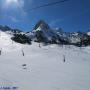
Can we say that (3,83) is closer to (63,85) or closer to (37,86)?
(37,86)

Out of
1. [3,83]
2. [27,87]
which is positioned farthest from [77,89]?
[3,83]

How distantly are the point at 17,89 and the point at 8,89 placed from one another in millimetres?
1031

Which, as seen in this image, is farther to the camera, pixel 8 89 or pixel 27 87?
pixel 27 87

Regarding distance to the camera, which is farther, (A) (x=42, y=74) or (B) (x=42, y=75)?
(A) (x=42, y=74)

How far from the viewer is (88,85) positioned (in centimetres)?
2153

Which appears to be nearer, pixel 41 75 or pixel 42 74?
pixel 41 75

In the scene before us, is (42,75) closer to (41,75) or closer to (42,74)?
(41,75)

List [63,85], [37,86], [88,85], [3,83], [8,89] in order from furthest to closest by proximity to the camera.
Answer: [88,85] < [63,85] < [37,86] < [3,83] < [8,89]

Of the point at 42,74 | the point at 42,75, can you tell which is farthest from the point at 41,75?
the point at 42,74

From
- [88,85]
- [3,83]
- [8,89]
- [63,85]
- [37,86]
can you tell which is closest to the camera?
[8,89]

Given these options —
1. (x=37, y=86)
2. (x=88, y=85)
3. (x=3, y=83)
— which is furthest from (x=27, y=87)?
(x=88, y=85)

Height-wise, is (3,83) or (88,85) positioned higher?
(3,83)

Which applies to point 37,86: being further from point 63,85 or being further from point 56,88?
point 63,85

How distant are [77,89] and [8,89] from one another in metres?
7.83
